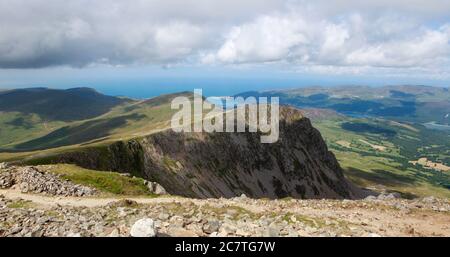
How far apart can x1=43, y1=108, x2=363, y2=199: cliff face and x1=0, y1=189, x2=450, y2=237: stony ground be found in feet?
161

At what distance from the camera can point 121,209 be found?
1315 inches

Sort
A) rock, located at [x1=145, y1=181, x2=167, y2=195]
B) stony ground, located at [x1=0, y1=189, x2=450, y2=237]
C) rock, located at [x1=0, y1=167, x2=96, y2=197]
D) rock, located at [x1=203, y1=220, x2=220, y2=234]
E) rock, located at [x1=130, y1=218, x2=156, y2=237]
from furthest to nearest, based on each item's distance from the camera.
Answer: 1. rock, located at [x1=145, y1=181, x2=167, y2=195]
2. rock, located at [x1=0, y1=167, x2=96, y2=197]
3. rock, located at [x1=203, y1=220, x2=220, y2=234]
4. stony ground, located at [x1=0, y1=189, x2=450, y2=237]
5. rock, located at [x1=130, y1=218, x2=156, y2=237]

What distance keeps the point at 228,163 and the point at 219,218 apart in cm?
11233

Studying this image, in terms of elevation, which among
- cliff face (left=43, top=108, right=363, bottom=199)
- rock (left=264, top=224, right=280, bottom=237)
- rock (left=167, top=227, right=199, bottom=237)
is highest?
rock (left=167, top=227, right=199, bottom=237)

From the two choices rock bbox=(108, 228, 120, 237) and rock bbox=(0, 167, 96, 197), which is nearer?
rock bbox=(108, 228, 120, 237)

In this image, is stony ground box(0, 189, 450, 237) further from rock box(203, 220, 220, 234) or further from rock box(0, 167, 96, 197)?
rock box(0, 167, 96, 197)

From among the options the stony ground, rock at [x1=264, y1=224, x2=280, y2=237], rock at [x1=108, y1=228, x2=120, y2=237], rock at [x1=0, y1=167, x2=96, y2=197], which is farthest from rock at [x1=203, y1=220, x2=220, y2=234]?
rock at [x1=0, y1=167, x2=96, y2=197]

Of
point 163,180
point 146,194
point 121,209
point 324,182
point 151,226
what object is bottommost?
point 324,182

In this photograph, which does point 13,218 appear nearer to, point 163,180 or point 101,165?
point 101,165

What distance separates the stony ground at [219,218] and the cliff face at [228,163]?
1933 inches

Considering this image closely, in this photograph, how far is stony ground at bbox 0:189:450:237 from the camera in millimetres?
26081

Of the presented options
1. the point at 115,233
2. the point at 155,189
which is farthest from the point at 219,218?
the point at 155,189
